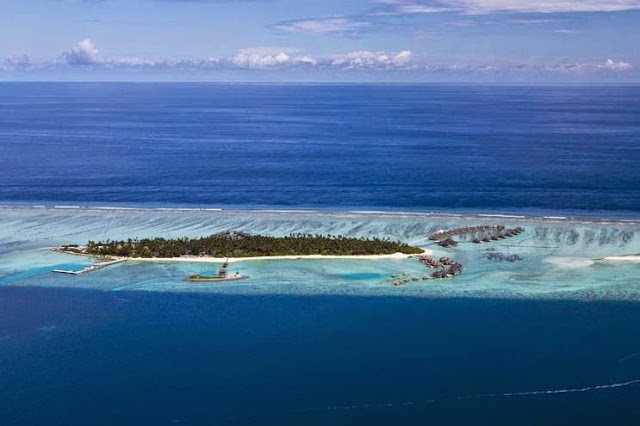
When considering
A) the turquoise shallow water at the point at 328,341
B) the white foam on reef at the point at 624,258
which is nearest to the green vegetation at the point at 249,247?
the turquoise shallow water at the point at 328,341

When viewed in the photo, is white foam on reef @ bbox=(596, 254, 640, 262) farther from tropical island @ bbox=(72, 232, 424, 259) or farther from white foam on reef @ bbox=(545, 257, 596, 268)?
tropical island @ bbox=(72, 232, 424, 259)

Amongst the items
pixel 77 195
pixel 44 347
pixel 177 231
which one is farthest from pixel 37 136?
pixel 44 347

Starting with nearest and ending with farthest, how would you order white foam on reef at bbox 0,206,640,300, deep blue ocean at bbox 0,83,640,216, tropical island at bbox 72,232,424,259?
1. white foam on reef at bbox 0,206,640,300
2. tropical island at bbox 72,232,424,259
3. deep blue ocean at bbox 0,83,640,216

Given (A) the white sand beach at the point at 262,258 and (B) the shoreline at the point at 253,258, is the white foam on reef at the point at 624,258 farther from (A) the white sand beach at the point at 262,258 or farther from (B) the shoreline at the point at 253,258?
(A) the white sand beach at the point at 262,258

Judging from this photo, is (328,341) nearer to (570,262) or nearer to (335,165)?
(570,262)

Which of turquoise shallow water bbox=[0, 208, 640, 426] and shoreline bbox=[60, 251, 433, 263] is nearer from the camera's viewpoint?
turquoise shallow water bbox=[0, 208, 640, 426]

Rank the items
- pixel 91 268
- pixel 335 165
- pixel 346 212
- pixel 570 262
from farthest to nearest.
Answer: pixel 335 165
pixel 346 212
pixel 570 262
pixel 91 268

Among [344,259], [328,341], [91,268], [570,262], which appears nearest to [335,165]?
[344,259]

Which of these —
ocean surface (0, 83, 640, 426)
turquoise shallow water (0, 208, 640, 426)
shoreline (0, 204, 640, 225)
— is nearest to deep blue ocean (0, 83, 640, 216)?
ocean surface (0, 83, 640, 426)
